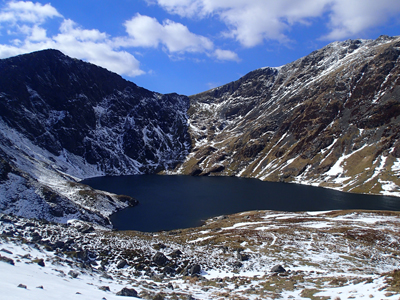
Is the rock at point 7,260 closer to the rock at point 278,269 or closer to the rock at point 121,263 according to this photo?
the rock at point 121,263

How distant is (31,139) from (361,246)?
20447 cm

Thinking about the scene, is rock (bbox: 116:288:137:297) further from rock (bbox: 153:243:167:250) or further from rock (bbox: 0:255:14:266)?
rock (bbox: 153:243:167:250)

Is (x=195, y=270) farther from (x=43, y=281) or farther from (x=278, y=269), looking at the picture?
(x=43, y=281)

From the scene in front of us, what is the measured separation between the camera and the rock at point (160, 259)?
3209 cm

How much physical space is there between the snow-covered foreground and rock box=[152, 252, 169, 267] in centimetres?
12

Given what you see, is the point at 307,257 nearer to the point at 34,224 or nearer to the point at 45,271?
the point at 45,271

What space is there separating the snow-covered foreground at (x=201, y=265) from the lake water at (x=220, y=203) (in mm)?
39706

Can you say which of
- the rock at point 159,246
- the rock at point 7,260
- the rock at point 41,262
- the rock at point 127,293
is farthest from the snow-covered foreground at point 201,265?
the rock at point 127,293

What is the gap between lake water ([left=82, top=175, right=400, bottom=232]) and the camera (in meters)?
82.8

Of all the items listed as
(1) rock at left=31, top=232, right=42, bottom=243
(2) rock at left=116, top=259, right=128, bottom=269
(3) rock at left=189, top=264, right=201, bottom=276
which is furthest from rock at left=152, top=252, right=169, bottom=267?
(1) rock at left=31, top=232, right=42, bottom=243

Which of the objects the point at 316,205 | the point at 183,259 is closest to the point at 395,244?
the point at 183,259

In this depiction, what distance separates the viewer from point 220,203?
11038 cm

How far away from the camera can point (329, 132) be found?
192m

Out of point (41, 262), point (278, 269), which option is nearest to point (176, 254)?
point (278, 269)
